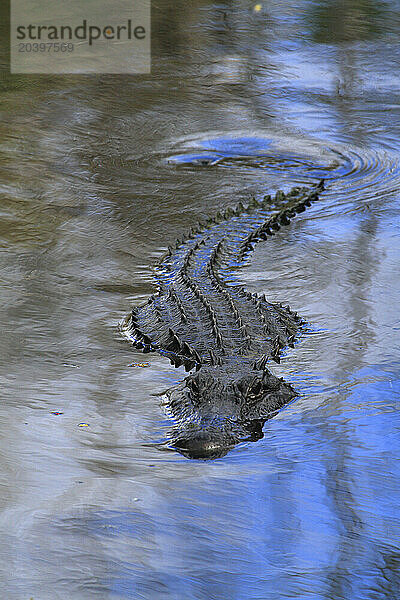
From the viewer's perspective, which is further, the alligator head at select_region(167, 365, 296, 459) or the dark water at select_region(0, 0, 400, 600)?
the alligator head at select_region(167, 365, 296, 459)

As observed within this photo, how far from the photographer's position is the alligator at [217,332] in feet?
11.3

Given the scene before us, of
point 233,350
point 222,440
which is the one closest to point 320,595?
point 222,440

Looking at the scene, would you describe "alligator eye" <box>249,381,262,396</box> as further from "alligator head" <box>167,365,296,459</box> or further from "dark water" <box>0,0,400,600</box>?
"dark water" <box>0,0,400,600</box>

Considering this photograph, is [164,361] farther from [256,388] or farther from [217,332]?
[256,388]

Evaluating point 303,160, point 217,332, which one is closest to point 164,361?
point 217,332

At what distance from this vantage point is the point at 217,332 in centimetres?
424

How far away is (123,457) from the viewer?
325 cm

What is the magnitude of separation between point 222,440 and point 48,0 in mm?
13150

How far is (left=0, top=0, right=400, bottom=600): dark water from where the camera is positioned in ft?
8.75

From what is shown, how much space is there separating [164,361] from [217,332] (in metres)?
0.33

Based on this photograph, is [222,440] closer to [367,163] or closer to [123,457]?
[123,457]

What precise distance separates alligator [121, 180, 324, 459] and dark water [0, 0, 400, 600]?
0.10 m

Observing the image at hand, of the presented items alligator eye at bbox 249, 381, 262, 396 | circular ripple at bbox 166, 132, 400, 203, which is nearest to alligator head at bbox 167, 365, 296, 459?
alligator eye at bbox 249, 381, 262, 396

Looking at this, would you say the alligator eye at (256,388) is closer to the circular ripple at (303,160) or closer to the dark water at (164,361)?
the dark water at (164,361)
